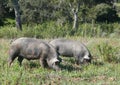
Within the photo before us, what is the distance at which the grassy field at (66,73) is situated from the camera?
8133 mm

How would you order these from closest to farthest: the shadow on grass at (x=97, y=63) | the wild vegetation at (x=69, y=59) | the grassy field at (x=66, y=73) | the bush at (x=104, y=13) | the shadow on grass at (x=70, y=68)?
the grassy field at (x=66, y=73)
the wild vegetation at (x=69, y=59)
the shadow on grass at (x=70, y=68)
the shadow on grass at (x=97, y=63)
the bush at (x=104, y=13)

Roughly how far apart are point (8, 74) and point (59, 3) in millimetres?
27609

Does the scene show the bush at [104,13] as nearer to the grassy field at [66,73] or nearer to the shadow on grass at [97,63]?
the shadow on grass at [97,63]

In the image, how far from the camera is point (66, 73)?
9547 mm

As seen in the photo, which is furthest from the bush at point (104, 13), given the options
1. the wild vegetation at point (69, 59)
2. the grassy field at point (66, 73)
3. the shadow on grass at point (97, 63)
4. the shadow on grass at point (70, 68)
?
the shadow on grass at point (70, 68)

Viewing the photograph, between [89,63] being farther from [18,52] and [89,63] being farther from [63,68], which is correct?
[18,52]

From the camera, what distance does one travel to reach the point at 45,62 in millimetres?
10242

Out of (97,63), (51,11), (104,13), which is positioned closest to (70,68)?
(97,63)

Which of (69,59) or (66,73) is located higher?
(66,73)

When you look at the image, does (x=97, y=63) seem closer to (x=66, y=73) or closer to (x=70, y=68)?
(x=70, y=68)

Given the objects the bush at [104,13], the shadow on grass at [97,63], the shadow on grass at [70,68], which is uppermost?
the shadow on grass at [70,68]

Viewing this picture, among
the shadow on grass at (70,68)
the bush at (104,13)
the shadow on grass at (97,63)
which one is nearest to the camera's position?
the shadow on grass at (70,68)

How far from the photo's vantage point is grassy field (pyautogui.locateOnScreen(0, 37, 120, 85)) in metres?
8.13

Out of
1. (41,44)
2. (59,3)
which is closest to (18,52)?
(41,44)
